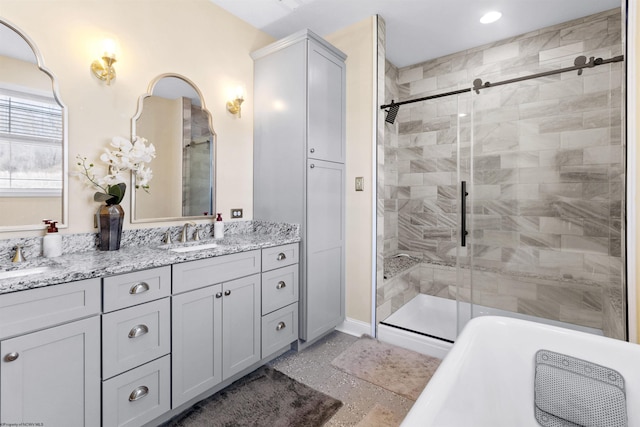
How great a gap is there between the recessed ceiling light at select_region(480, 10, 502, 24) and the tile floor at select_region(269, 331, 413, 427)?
2961 millimetres

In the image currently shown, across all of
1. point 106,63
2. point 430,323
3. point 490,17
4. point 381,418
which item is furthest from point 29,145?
point 490,17

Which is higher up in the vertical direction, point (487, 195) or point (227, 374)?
point (487, 195)

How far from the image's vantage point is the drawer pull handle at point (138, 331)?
1.38 meters

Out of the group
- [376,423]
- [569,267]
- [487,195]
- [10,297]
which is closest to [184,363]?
[10,297]

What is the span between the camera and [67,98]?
5.38 ft

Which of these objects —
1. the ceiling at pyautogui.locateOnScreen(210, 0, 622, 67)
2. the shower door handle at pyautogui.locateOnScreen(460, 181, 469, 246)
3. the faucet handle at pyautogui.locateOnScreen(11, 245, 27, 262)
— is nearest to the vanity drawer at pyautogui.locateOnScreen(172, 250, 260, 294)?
the faucet handle at pyautogui.locateOnScreen(11, 245, 27, 262)

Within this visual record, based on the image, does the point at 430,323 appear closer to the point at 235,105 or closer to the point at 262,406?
the point at 262,406

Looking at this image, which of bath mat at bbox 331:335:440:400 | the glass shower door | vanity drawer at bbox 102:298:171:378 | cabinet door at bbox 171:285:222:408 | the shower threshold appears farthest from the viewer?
the shower threshold

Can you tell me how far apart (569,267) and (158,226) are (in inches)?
116

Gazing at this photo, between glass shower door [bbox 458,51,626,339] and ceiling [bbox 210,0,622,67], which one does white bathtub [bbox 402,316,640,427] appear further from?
ceiling [bbox 210,0,622,67]

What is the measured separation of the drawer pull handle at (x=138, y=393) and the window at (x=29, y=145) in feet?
3.58

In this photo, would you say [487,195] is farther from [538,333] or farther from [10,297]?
[10,297]

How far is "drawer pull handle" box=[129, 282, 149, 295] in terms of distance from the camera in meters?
1.38

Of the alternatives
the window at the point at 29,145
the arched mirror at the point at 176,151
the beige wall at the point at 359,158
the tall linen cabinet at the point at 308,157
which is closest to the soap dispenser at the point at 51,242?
the window at the point at 29,145
